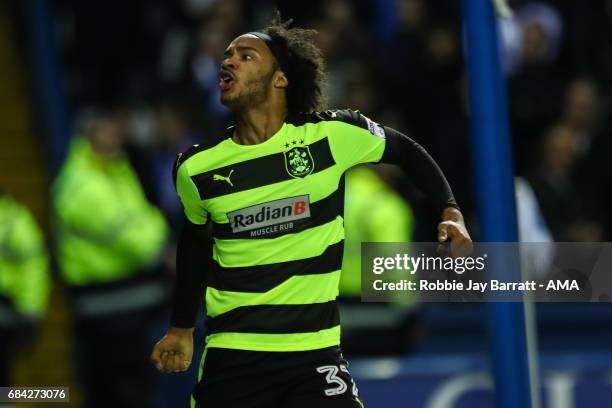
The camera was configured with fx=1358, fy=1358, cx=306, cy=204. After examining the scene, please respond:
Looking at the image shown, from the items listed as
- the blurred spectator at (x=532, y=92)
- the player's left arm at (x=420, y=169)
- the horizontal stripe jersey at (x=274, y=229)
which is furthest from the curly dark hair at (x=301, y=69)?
the blurred spectator at (x=532, y=92)

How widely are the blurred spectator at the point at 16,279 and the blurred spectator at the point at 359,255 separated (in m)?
1.64

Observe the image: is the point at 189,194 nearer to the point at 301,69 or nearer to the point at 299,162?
the point at 299,162

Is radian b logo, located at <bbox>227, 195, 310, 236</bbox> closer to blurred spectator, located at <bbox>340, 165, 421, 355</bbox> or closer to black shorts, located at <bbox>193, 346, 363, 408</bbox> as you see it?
black shorts, located at <bbox>193, 346, 363, 408</bbox>

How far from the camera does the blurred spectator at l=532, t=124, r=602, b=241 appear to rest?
8258 millimetres

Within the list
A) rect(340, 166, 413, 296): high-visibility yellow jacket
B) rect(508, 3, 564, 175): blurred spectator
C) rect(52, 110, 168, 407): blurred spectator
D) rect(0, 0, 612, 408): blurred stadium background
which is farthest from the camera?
rect(508, 3, 564, 175): blurred spectator

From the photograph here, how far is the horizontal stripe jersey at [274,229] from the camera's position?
4.59m

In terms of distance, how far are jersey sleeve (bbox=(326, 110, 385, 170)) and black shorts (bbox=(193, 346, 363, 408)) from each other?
66 cm

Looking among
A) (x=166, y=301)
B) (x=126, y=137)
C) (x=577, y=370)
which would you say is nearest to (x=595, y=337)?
(x=577, y=370)

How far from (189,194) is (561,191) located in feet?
13.9

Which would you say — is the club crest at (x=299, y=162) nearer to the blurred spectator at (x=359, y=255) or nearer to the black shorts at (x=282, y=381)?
the black shorts at (x=282, y=381)

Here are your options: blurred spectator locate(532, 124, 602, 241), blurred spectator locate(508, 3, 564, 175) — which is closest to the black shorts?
blurred spectator locate(532, 124, 602, 241)

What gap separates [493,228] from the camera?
5215 mm

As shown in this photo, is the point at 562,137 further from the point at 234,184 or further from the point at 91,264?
the point at 234,184

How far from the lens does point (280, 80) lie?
4.70 metres
